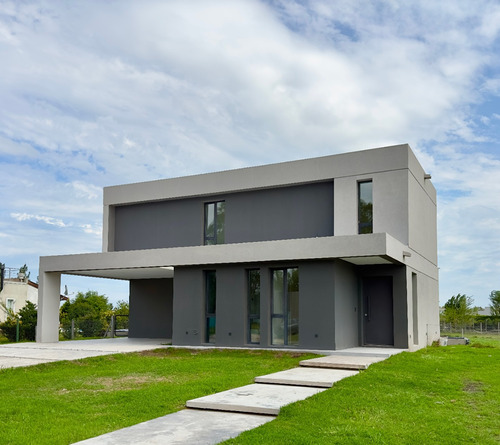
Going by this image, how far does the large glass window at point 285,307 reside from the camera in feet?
56.4

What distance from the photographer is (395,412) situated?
7.75 metres

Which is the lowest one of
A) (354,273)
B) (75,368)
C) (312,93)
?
(75,368)

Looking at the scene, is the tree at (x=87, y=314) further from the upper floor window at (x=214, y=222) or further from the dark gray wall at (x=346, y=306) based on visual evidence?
the dark gray wall at (x=346, y=306)

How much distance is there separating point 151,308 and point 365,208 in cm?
1047

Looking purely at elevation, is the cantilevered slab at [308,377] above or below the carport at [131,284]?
below

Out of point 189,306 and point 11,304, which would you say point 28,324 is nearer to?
point 189,306

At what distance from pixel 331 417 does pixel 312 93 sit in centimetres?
970

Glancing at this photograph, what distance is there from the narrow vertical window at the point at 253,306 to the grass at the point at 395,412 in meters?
6.06

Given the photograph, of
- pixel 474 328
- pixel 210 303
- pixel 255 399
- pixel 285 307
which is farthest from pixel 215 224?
pixel 474 328

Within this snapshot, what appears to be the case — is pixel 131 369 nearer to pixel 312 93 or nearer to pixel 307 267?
pixel 307 267

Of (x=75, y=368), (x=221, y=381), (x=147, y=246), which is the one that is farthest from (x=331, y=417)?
(x=147, y=246)

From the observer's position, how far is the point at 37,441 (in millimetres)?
6246

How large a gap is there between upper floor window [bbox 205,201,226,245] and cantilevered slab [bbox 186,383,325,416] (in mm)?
11771

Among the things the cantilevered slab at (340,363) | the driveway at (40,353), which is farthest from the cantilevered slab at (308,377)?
the driveway at (40,353)
